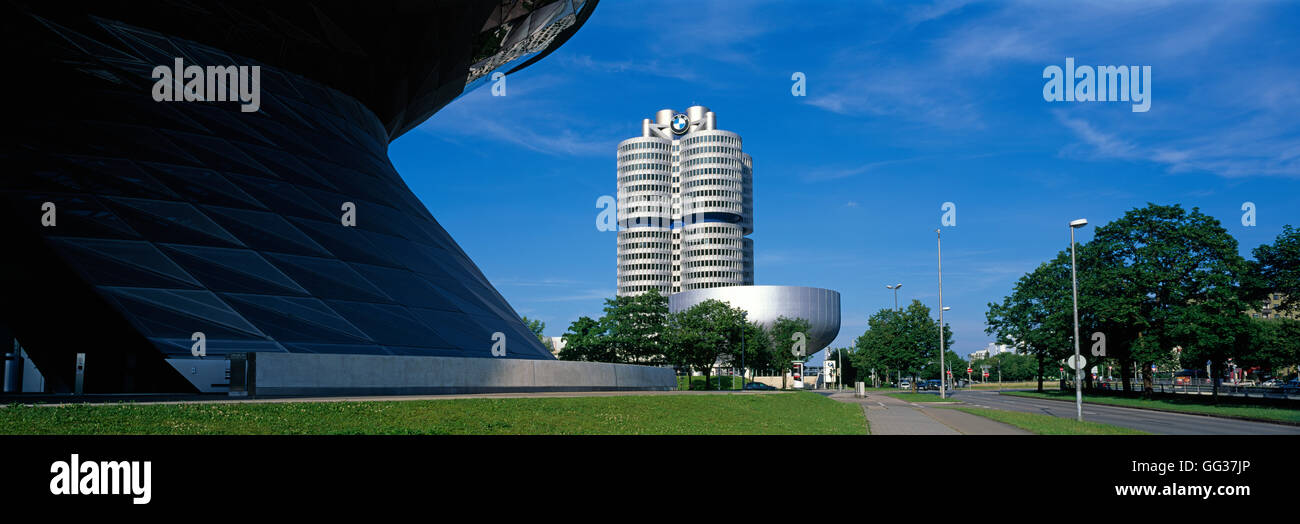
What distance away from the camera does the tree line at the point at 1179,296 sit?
4647cm

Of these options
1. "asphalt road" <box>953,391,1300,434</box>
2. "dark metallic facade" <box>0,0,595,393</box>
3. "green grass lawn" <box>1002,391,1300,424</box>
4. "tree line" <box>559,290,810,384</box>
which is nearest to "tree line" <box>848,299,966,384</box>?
"tree line" <box>559,290,810,384</box>

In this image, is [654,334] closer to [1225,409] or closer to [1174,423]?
[1225,409]

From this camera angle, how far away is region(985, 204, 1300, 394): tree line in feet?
152

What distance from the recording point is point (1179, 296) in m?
50.0

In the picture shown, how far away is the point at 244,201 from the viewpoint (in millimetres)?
28547

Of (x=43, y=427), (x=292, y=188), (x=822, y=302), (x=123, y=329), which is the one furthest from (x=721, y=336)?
(x=822, y=302)

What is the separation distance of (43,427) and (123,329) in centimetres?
976

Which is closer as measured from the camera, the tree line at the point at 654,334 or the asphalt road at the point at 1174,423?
the asphalt road at the point at 1174,423

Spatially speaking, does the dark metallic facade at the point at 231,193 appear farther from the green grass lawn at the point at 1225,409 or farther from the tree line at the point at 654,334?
the tree line at the point at 654,334

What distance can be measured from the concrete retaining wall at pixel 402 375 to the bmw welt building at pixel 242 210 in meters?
0.06

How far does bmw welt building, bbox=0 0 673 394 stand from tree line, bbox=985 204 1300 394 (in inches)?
1282

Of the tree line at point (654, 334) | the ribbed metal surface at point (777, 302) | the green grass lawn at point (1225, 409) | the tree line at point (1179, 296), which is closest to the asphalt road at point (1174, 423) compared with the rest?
the green grass lawn at point (1225, 409)
